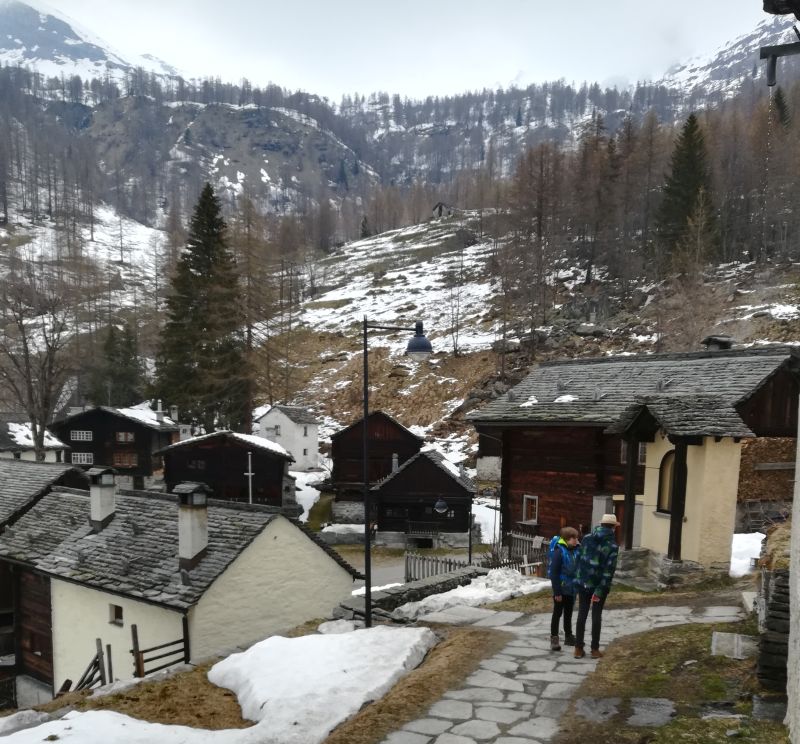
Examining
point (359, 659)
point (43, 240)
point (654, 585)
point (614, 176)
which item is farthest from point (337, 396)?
point (43, 240)

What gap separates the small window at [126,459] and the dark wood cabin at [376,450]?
17914 millimetres

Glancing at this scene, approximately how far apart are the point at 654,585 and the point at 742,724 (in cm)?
937

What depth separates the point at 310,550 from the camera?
Result: 59.6 feet

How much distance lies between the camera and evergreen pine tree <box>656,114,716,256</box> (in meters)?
56.6

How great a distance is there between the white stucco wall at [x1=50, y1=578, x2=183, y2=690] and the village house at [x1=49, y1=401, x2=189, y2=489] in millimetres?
30829

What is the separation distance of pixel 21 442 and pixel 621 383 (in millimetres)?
42519

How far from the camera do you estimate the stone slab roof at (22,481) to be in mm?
22281

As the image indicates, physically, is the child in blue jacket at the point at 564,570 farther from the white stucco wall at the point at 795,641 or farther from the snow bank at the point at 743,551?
the snow bank at the point at 743,551

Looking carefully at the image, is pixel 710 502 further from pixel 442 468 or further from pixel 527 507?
pixel 442 468

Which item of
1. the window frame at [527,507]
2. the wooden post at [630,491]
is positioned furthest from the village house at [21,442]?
the wooden post at [630,491]

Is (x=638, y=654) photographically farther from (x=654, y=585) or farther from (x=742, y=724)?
(x=654, y=585)

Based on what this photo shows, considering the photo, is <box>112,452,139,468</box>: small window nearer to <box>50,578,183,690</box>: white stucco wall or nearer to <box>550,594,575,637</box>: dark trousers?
<box>50,578,183,690</box>: white stucco wall

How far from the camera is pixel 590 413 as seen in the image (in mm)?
21438

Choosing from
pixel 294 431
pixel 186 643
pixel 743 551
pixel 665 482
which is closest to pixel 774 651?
pixel 665 482
